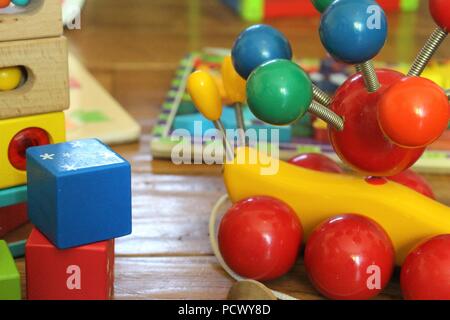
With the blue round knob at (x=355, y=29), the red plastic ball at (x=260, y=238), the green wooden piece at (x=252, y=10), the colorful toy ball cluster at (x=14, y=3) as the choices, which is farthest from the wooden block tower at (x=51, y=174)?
the green wooden piece at (x=252, y=10)

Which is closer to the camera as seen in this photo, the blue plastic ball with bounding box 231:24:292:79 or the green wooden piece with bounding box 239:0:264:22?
the blue plastic ball with bounding box 231:24:292:79

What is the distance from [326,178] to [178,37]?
0.90 meters

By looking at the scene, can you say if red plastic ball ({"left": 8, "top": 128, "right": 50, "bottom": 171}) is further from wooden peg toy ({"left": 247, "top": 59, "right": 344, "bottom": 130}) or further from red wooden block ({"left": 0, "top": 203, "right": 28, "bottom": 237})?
wooden peg toy ({"left": 247, "top": 59, "right": 344, "bottom": 130})

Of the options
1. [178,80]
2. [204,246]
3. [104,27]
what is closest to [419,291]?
[204,246]

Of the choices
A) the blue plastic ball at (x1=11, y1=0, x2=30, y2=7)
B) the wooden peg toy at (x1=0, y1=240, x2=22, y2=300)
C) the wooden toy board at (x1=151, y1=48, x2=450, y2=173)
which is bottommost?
the wooden toy board at (x1=151, y1=48, x2=450, y2=173)

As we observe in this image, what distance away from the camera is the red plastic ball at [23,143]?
2.72 feet

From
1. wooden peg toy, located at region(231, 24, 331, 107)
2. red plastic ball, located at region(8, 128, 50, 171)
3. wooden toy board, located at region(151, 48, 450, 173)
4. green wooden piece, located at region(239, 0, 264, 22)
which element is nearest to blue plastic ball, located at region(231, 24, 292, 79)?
wooden peg toy, located at region(231, 24, 331, 107)

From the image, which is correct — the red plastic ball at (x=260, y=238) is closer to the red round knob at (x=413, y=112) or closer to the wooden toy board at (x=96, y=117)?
the red round knob at (x=413, y=112)

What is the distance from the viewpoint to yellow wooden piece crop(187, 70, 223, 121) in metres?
0.85

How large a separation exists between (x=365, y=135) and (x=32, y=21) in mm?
329

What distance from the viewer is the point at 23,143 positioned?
84 cm

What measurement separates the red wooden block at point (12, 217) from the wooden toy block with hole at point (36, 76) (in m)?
0.13

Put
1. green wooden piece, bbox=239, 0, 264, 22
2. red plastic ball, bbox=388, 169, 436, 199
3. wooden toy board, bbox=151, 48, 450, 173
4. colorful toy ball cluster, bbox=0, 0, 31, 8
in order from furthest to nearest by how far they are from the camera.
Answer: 1. green wooden piece, bbox=239, 0, 264, 22
2. wooden toy board, bbox=151, 48, 450, 173
3. red plastic ball, bbox=388, 169, 436, 199
4. colorful toy ball cluster, bbox=0, 0, 31, 8

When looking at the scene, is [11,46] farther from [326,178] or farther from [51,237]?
[326,178]
